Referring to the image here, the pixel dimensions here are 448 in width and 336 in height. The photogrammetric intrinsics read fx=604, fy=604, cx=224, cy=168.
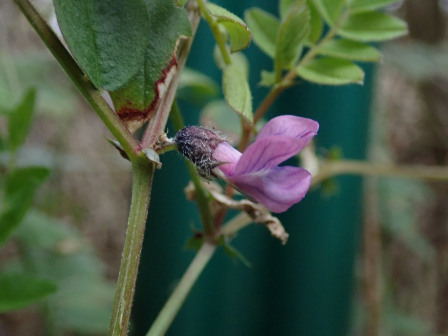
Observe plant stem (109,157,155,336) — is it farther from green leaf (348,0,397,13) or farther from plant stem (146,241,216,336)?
green leaf (348,0,397,13)

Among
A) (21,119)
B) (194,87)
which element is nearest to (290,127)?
(21,119)

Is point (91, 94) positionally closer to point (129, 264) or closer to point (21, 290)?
point (129, 264)

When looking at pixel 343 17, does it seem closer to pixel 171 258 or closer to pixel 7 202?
pixel 7 202

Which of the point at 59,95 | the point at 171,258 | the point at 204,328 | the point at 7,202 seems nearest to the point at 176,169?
the point at 171,258

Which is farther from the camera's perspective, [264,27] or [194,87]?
[194,87]

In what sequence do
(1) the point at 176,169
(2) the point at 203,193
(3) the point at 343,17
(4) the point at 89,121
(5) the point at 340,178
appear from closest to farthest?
(2) the point at 203,193
(3) the point at 343,17
(1) the point at 176,169
(5) the point at 340,178
(4) the point at 89,121
